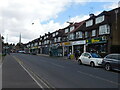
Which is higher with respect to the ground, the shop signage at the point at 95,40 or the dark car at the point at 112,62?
the shop signage at the point at 95,40

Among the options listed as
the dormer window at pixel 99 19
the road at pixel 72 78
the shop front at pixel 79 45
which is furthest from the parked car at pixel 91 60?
the shop front at pixel 79 45

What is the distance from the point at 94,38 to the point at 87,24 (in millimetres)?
7435

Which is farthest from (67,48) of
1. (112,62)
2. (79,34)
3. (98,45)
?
(112,62)

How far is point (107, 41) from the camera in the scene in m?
35.2

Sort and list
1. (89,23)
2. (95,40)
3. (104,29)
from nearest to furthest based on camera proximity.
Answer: (104,29) < (95,40) < (89,23)

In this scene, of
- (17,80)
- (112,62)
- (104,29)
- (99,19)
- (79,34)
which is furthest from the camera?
(79,34)

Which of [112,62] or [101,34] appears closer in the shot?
[112,62]

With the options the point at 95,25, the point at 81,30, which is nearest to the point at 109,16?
the point at 95,25

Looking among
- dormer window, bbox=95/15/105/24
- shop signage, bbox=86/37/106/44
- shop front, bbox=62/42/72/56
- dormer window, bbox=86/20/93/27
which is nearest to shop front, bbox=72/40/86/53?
shop signage, bbox=86/37/106/44

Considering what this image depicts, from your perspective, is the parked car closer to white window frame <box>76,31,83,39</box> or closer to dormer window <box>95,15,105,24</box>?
dormer window <box>95,15,105,24</box>

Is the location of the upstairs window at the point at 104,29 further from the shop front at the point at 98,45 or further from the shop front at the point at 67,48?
the shop front at the point at 67,48

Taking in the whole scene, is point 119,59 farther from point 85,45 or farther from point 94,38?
point 85,45

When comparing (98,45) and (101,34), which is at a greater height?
(101,34)

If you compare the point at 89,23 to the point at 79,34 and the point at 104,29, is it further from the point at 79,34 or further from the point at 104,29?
the point at 104,29
